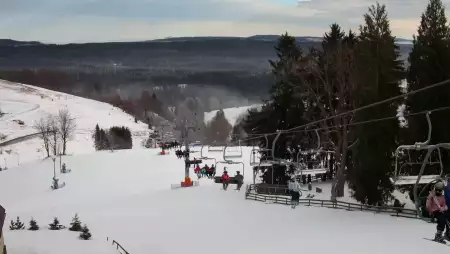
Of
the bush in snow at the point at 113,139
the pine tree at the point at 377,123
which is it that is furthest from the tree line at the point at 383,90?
the bush in snow at the point at 113,139

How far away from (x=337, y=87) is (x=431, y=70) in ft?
17.9

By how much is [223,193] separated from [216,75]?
164m

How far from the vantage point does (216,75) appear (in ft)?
633

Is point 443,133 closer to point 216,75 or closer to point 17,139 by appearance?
point 17,139

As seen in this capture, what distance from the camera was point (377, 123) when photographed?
24.8 metres

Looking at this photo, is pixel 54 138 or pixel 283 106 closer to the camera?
pixel 283 106

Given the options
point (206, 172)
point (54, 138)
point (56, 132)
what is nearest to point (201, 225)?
point (206, 172)

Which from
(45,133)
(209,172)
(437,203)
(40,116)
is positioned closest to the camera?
(437,203)

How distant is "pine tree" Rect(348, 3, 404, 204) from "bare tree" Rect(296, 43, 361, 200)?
119cm

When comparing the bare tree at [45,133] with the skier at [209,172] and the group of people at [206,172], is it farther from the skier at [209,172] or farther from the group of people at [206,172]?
the skier at [209,172]

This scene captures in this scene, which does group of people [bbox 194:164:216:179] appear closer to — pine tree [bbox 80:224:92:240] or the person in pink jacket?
pine tree [bbox 80:224:92:240]

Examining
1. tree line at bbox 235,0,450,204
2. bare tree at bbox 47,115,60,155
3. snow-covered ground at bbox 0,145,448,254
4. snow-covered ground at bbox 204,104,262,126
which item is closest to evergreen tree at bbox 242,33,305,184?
snow-covered ground at bbox 0,145,448,254

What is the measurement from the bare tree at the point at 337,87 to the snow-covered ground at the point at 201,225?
14.7 feet

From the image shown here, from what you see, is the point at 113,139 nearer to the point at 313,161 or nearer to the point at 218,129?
the point at 218,129
